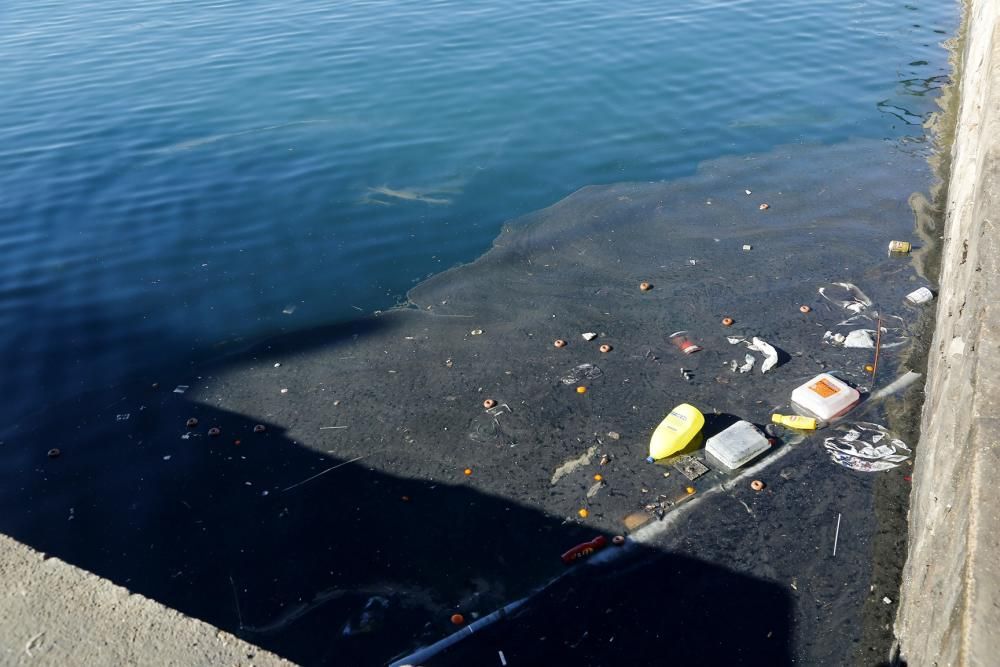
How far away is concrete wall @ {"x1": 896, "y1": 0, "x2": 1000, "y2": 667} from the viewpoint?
10.2 ft

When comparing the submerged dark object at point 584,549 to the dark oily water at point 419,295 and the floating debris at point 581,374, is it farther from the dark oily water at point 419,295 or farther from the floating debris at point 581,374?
the floating debris at point 581,374

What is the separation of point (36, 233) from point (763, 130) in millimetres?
9716

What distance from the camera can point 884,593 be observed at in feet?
15.1

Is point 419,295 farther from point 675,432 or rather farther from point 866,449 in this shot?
point 866,449

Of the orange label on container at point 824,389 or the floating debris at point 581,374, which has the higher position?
the orange label on container at point 824,389

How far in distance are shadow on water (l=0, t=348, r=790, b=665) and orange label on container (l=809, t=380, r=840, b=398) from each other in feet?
6.02

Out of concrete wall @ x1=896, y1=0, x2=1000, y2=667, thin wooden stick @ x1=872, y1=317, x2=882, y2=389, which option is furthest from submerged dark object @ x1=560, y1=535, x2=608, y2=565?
thin wooden stick @ x1=872, y1=317, x2=882, y2=389

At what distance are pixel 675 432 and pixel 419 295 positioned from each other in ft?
10.5

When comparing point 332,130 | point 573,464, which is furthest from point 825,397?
point 332,130

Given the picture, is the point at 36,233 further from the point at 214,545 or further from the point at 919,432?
the point at 919,432

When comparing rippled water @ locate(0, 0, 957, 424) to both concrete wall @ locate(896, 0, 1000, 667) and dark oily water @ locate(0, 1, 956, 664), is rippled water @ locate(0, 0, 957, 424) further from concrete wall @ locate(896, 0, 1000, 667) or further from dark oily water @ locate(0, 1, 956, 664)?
concrete wall @ locate(896, 0, 1000, 667)

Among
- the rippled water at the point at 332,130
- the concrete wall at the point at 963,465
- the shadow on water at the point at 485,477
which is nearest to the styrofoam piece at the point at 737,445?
the shadow on water at the point at 485,477

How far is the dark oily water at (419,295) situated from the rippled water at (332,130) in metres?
0.06

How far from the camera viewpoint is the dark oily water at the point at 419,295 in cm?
502
